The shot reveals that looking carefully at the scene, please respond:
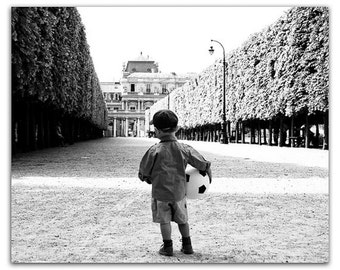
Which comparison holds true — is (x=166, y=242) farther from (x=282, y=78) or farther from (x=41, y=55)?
(x=282, y=78)

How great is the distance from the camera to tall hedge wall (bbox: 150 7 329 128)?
1669 cm

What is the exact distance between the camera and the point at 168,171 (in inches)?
117

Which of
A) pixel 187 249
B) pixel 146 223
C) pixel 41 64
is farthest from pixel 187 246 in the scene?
pixel 41 64

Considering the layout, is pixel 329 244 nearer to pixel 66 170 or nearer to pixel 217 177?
pixel 217 177

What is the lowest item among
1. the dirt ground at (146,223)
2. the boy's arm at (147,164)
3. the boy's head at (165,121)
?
the dirt ground at (146,223)

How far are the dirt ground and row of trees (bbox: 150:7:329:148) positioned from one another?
9.10 m

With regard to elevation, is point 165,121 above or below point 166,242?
above

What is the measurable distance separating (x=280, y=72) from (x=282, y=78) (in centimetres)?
31

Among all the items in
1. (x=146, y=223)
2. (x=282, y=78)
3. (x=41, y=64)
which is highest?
(x=282, y=78)

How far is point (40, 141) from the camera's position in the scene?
64.6 feet

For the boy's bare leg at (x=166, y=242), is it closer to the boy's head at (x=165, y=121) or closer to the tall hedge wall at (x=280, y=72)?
the boy's head at (x=165, y=121)

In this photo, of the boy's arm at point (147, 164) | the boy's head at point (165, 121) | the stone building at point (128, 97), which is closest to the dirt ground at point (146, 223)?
the boy's arm at point (147, 164)

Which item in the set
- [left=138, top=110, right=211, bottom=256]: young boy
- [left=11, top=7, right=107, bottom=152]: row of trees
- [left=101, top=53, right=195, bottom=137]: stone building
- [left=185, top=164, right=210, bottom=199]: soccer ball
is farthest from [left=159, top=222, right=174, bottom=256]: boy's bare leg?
[left=101, top=53, right=195, bottom=137]: stone building

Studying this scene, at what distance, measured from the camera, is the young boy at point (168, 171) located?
2.96 meters
